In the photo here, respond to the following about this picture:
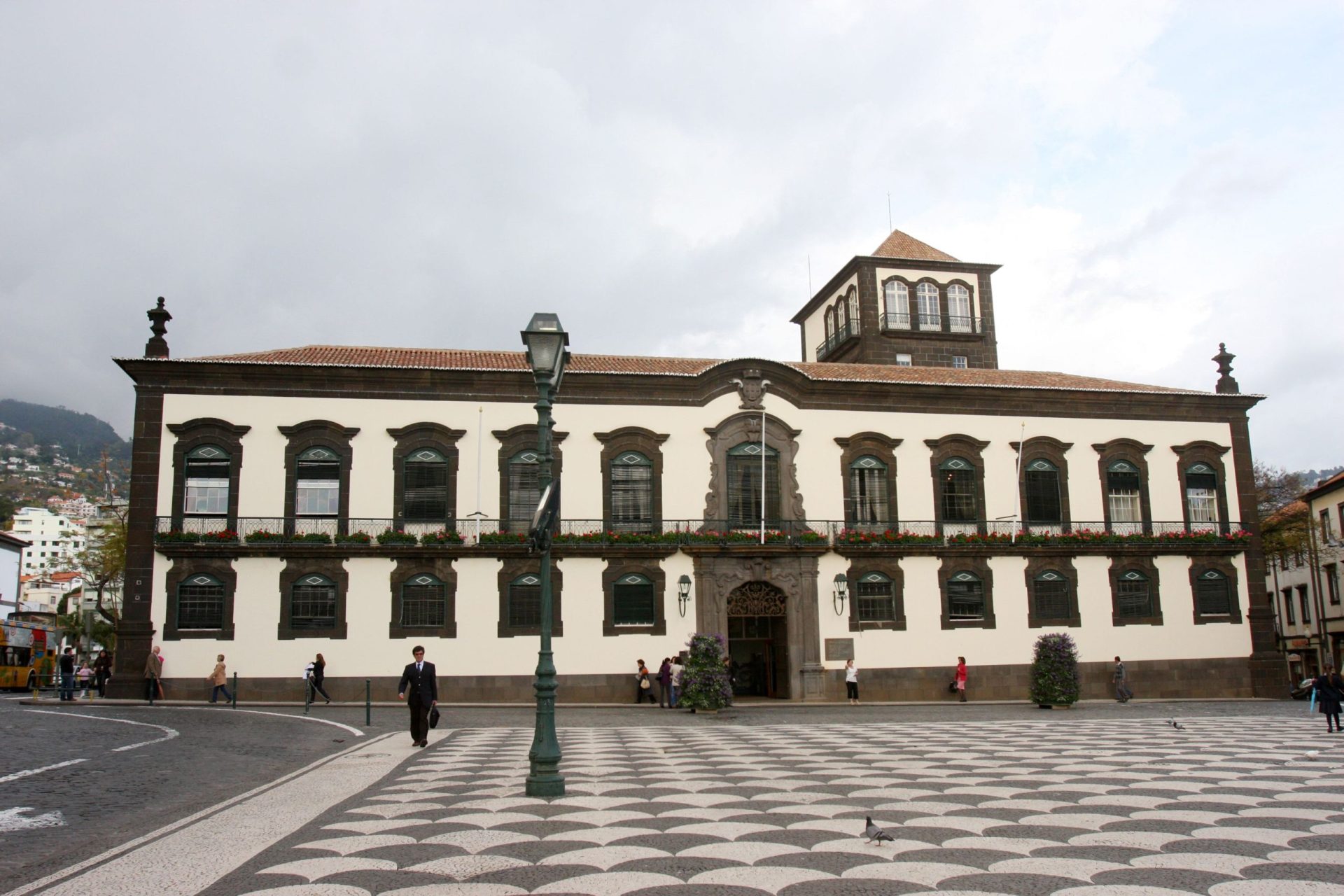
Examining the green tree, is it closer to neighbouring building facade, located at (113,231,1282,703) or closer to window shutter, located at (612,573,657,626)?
neighbouring building facade, located at (113,231,1282,703)

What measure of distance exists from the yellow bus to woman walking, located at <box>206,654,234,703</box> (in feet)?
48.3

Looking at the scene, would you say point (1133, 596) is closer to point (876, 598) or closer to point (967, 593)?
point (967, 593)

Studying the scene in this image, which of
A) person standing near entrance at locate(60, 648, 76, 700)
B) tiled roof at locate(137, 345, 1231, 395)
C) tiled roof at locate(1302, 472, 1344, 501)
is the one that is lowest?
person standing near entrance at locate(60, 648, 76, 700)

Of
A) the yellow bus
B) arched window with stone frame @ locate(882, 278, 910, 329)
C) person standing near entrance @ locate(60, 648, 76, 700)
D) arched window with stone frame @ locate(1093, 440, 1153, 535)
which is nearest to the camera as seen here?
person standing near entrance @ locate(60, 648, 76, 700)

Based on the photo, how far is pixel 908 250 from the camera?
44656 millimetres

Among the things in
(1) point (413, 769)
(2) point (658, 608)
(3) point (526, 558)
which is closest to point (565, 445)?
(3) point (526, 558)

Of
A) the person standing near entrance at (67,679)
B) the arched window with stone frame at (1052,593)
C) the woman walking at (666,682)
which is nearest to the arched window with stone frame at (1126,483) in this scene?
the arched window with stone frame at (1052,593)

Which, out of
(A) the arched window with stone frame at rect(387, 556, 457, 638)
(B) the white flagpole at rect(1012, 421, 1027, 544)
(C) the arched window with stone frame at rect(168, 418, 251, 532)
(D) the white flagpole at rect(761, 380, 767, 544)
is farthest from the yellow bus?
(B) the white flagpole at rect(1012, 421, 1027, 544)

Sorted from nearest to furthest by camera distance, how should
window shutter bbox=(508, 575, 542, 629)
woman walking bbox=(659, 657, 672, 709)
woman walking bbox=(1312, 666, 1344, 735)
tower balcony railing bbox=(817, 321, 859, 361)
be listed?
woman walking bbox=(1312, 666, 1344, 735) → woman walking bbox=(659, 657, 672, 709) → window shutter bbox=(508, 575, 542, 629) → tower balcony railing bbox=(817, 321, 859, 361)

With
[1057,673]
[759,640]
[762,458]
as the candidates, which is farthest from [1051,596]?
[762,458]

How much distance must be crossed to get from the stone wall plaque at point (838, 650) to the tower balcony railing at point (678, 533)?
3.06 m

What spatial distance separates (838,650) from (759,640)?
8.96 feet

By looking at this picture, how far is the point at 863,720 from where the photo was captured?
23.8m

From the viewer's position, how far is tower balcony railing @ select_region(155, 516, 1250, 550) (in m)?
31.0
